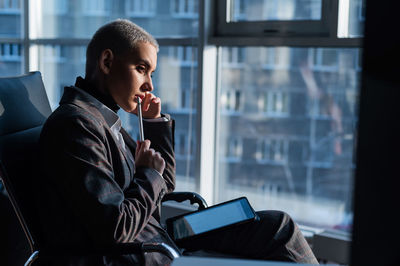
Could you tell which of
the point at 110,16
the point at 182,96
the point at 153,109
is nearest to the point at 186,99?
the point at 182,96

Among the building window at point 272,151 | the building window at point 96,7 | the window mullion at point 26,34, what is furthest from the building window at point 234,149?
the window mullion at point 26,34

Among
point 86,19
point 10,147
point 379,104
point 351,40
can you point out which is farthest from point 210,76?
point 379,104

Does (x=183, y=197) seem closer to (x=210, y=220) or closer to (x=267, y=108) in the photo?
(x=210, y=220)

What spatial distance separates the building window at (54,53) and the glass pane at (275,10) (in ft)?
4.21

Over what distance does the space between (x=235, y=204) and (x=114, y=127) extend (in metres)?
0.44

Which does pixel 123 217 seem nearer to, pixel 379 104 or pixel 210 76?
pixel 379 104

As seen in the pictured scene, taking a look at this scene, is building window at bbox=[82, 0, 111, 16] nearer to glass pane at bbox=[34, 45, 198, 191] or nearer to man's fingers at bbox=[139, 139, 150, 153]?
glass pane at bbox=[34, 45, 198, 191]

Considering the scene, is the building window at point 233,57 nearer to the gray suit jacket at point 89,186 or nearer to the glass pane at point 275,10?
the glass pane at point 275,10

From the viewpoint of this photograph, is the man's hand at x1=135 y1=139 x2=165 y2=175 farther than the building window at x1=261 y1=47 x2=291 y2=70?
No

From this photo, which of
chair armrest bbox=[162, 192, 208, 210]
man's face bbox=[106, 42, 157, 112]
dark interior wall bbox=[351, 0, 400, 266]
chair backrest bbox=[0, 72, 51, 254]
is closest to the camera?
dark interior wall bbox=[351, 0, 400, 266]

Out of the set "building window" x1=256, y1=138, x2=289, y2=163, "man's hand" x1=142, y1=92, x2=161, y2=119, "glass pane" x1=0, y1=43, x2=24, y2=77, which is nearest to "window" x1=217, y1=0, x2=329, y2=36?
"building window" x1=256, y1=138, x2=289, y2=163

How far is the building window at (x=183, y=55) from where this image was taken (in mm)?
2807

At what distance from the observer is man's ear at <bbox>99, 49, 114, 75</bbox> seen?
151 cm

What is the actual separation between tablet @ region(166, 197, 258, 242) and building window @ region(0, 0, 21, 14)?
2698mm
